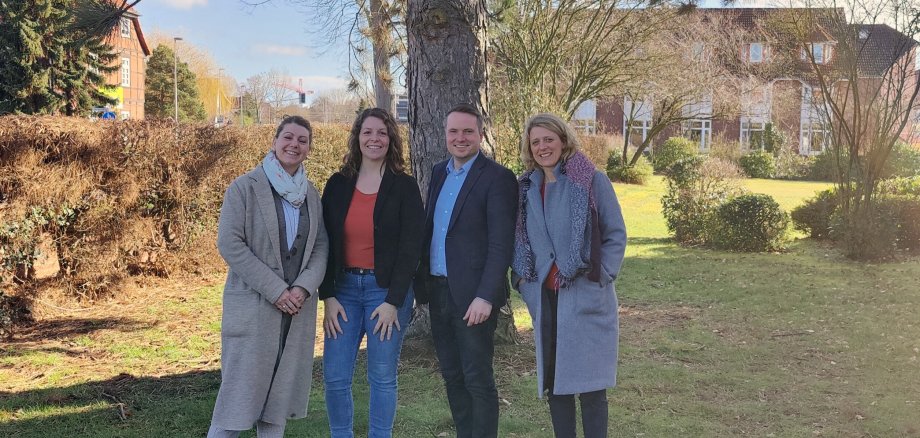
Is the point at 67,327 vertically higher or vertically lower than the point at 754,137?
lower

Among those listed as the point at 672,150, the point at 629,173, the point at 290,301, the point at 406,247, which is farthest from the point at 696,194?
the point at 672,150

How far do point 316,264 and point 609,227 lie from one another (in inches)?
55.2

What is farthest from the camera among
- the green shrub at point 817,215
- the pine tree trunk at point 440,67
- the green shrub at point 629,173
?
the green shrub at point 629,173

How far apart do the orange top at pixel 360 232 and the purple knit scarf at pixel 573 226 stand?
0.70 meters

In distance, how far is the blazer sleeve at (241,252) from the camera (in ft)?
10.6

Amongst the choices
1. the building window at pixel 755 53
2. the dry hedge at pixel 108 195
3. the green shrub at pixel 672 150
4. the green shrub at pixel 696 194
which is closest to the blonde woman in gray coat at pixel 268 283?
the dry hedge at pixel 108 195

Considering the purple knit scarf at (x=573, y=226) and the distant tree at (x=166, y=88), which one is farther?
the distant tree at (x=166, y=88)

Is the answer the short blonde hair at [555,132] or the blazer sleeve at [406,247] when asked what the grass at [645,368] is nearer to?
the blazer sleeve at [406,247]

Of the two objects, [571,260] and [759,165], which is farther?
[759,165]

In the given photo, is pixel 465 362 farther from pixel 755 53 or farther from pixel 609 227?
pixel 755 53

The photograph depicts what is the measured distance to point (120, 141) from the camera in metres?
7.84

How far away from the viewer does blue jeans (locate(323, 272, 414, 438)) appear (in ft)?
11.4

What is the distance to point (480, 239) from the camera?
11.0 ft

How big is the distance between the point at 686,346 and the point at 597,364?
3.40m
